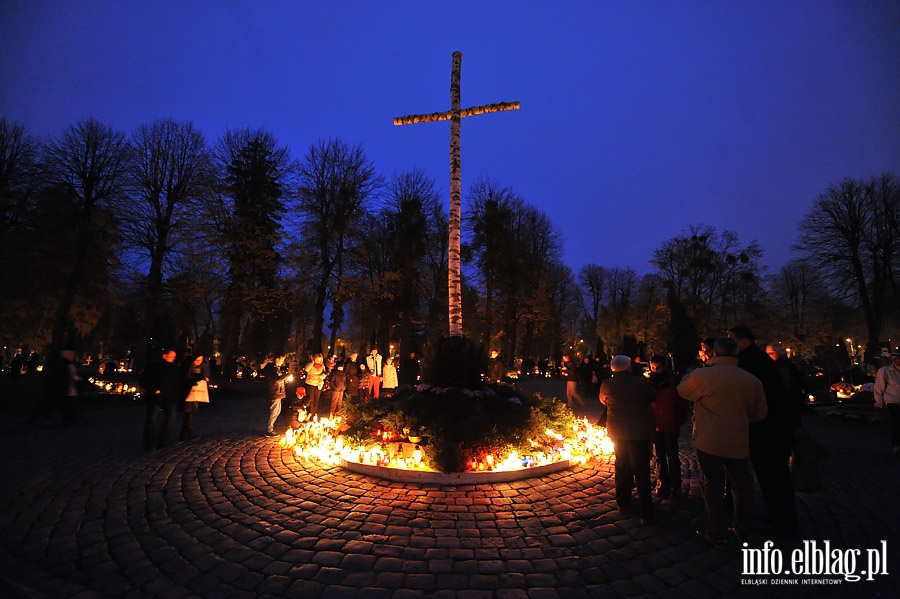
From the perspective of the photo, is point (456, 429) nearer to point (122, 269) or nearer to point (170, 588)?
→ point (170, 588)

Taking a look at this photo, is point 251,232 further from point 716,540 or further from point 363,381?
point 716,540

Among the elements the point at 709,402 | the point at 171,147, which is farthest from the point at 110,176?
the point at 709,402

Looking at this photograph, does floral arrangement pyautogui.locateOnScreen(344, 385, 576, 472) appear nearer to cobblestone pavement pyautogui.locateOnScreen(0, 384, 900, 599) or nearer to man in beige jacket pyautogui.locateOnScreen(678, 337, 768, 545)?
cobblestone pavement pyautogui.locateOnScreen(0, 384, 900, 599)

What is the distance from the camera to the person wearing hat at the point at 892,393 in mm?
7906

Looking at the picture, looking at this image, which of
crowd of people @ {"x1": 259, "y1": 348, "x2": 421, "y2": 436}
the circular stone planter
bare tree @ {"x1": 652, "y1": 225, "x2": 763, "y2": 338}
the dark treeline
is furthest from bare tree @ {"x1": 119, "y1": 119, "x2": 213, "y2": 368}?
bare tree @ {"x1": 652, "y1": 225, "x2": 763, "y2": 338}

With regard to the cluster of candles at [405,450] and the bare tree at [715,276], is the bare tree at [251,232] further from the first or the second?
the bare tree at [715,276]

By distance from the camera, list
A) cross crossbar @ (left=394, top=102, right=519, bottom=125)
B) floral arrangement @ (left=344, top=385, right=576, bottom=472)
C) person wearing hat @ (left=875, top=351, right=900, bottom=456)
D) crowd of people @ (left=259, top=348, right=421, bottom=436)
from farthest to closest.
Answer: crowd of people @ (left=259, top=348, right=421, bottom=436), cross crossbar @ (left=394, top=102, right=519, bottom=125), person wearing hat @ (left=875, top=351, right=900, bottom=456), floral arrangement @ (left=344, top=385, right=576, bottom=472)

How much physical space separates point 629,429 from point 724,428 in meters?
1.08

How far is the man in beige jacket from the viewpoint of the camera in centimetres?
411

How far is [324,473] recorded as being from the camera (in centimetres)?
685

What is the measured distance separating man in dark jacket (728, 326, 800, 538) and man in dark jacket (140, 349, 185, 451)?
977 cm

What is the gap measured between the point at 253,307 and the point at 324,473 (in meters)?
17.4

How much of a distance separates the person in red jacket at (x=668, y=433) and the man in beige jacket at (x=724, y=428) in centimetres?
121

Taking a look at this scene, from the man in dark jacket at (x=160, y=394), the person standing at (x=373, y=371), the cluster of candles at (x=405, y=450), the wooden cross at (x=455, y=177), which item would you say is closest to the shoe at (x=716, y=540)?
the cluster of candles at (x=405, y=450)
